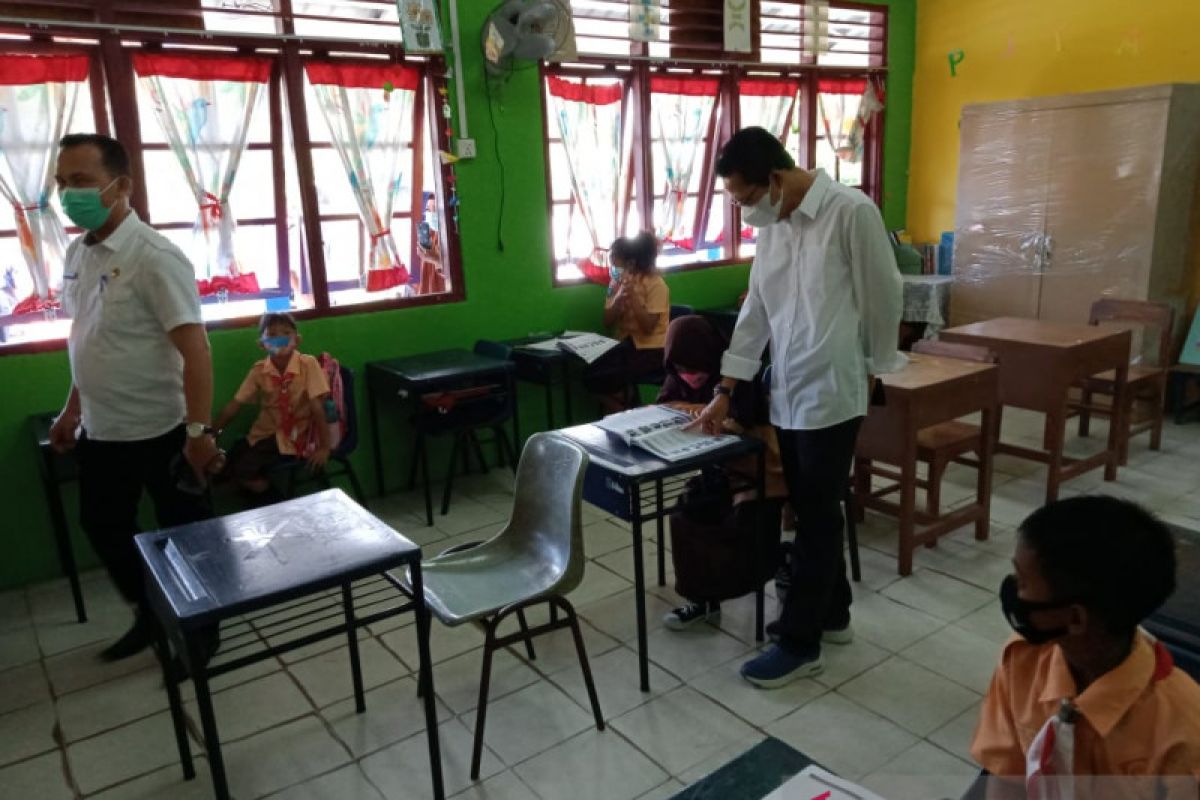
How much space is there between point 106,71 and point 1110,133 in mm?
4875

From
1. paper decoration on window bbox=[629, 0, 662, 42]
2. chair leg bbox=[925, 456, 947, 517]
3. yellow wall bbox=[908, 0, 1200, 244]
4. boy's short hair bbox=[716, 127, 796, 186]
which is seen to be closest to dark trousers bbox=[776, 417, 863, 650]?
boy's short hair bbox=[716, 127, 796, 186]

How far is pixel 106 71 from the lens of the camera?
3334 mm

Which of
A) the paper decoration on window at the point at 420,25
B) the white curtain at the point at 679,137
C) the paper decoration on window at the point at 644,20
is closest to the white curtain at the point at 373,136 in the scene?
the paper decoration on window at the point at 420,25

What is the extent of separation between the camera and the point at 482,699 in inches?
80.8

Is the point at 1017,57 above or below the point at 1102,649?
above

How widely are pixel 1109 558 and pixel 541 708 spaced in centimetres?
165

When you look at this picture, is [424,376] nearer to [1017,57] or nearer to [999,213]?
[999,213]

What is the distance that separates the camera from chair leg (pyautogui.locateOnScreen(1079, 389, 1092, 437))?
168 inches

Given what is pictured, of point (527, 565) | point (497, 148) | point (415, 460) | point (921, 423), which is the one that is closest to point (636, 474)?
point (527, 565)

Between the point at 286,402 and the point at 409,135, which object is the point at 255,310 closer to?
the point at 286,402

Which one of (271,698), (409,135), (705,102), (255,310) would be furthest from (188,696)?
(705,102)

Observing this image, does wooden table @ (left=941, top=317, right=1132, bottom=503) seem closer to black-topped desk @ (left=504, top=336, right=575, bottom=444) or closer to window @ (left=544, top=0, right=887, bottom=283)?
black-topped desk @ (left=504, top=336, right=575, bottom=444)

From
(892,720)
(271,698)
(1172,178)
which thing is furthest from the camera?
(1172,178)

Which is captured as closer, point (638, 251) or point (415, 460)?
point (415, 460)
